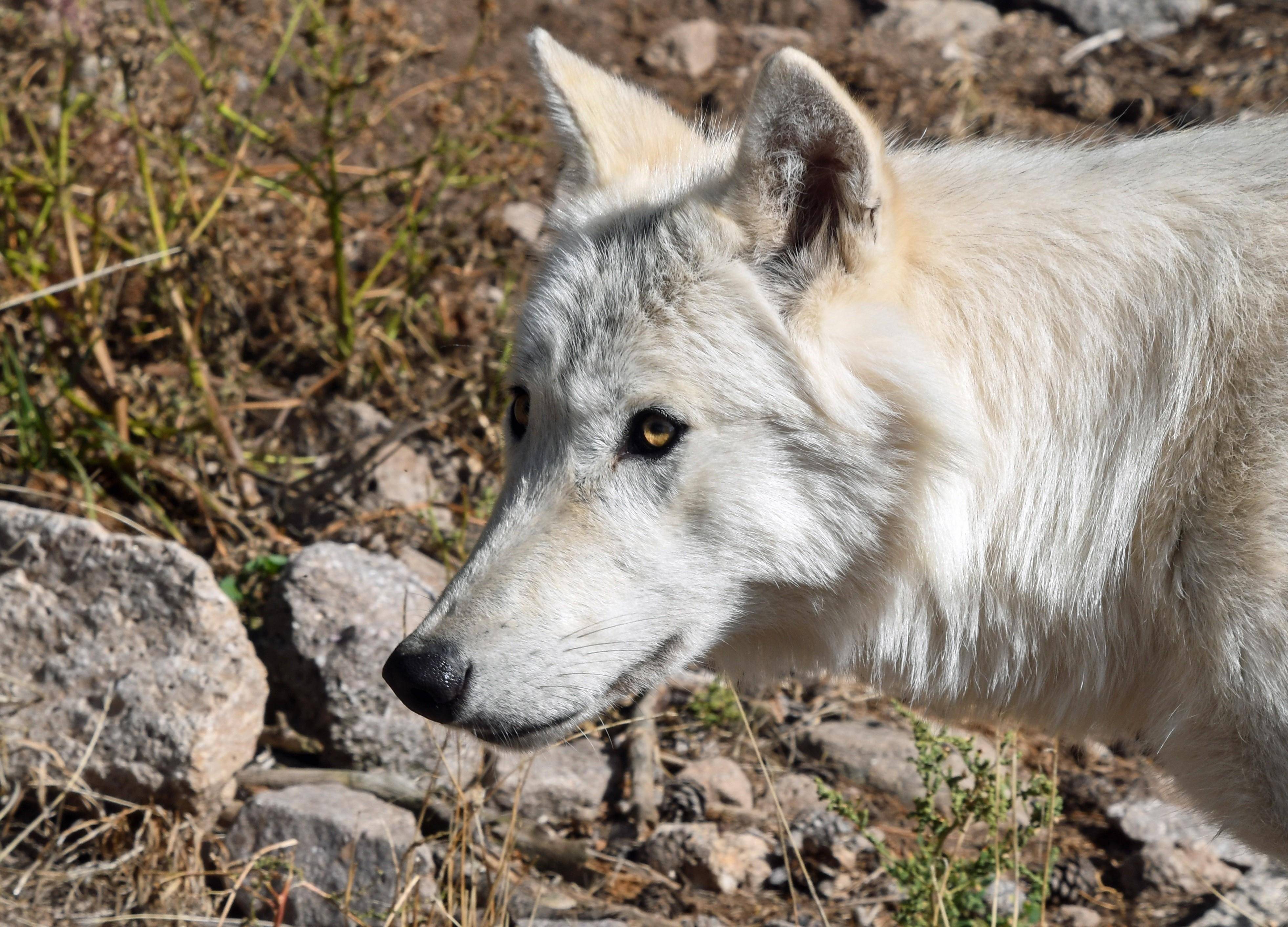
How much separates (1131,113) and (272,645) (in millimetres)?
5642

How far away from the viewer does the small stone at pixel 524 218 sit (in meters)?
6.00

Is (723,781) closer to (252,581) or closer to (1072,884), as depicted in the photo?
(1072,884)

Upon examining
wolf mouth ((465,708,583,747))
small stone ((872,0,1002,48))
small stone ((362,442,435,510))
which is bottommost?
small stone ((362,442,435,510))

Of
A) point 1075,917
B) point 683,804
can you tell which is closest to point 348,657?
point 683,804

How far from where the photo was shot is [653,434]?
95.1 inches

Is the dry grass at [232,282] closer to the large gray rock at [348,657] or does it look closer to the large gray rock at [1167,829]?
the large gray rock at [348,657]

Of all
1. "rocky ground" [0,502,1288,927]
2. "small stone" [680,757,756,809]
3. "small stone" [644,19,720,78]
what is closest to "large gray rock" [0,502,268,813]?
"rocky ground" [0,502,1288,927]

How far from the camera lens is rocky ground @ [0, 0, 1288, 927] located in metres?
3.32

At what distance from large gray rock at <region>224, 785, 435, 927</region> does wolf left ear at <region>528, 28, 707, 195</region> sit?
1880 mm

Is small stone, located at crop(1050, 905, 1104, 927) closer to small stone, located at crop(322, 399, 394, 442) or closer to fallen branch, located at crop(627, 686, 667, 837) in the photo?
fallen branch, located at crop(627, 686, 667, 837)

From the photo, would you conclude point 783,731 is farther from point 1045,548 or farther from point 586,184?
point 586,184

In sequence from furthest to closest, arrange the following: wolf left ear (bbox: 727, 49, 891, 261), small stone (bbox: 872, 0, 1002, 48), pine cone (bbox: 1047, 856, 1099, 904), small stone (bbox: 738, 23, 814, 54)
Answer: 1. small stone (bbox: 872, 0, 1002, 48)
2. small stone (bbox: 738, 23, 814, 54)
3. pine cone (bbox: 1047, 856, 1099, 904)
4. wolf left ear (bbox: 727, 49, 891, 261)

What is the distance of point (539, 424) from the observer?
8.50ft

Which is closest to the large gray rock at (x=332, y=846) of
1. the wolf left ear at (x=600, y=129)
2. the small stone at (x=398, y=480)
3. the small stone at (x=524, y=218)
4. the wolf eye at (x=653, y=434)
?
Answer: the wolf eye at (x=653, y=434)
